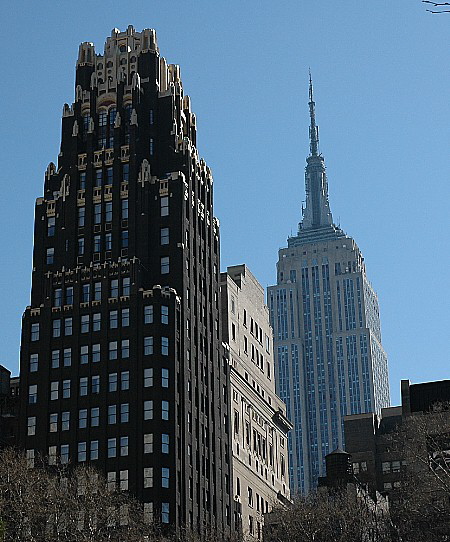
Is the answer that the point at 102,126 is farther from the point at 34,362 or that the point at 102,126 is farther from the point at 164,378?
the point at 164,378

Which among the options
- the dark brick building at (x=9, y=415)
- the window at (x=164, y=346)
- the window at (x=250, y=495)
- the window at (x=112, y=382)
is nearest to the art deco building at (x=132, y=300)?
the window at (x=112, y=382)

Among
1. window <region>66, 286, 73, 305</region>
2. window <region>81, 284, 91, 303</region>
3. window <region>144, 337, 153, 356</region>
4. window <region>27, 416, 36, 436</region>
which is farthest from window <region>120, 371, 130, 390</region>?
window <region>66, 286, 73, 305</region>

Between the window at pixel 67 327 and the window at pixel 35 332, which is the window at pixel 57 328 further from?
the window at pixel 35 332

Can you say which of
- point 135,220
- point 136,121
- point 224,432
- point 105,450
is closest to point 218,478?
point 224,432

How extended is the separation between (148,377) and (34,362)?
648 inches

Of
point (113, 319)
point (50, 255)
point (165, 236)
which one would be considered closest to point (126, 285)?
point (113, 319)

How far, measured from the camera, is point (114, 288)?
148 m

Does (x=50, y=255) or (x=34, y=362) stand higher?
(x=50, y=255)

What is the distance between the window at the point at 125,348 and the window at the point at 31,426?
44.5 feet

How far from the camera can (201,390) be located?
149m

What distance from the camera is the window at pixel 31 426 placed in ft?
466

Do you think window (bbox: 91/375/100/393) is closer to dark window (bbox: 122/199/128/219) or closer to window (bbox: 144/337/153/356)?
window (bbox: 144/337/153/356)

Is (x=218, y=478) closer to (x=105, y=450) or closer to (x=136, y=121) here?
(x=105, y=450)

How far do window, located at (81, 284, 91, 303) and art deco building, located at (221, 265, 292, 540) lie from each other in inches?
948
